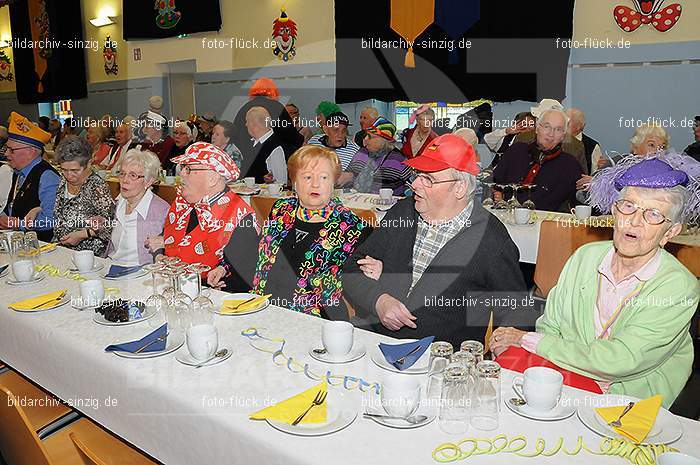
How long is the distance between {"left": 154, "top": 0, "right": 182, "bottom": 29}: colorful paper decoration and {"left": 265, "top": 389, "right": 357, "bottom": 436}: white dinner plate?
10.4 metres

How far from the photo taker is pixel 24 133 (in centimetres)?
440

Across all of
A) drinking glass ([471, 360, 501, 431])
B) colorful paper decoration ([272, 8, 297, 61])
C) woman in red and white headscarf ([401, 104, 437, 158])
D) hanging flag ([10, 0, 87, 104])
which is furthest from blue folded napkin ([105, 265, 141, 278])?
hanging flag ([10, 0, 87, 104])

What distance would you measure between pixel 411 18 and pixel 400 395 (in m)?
6.89

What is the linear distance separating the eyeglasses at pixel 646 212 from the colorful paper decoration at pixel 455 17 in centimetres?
562

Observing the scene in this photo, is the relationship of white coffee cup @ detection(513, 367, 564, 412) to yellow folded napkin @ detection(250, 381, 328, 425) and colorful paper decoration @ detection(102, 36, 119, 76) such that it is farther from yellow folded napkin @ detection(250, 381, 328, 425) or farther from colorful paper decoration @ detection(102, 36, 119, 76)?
colorful paper decoration @ detection(102, 36, 119, 76)

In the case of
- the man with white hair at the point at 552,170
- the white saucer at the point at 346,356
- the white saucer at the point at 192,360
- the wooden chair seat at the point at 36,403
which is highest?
the man with white hair at the point at 552,170

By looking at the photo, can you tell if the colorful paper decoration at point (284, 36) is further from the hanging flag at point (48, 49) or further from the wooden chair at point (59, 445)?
the wooden chair at point (59, 445)

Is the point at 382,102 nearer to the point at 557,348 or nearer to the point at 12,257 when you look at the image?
the point at 12,257

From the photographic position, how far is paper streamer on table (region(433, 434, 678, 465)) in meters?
1.28

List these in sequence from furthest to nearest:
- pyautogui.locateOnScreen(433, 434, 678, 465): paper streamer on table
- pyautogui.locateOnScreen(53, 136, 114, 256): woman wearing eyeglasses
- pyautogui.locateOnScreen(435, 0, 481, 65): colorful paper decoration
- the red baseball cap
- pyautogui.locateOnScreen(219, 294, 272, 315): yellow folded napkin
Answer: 1. pyautogui.locateOnScreen(435, 0, 481, 65): colorful paper decoration
2. pyautogui.locateOnScreen(53, 136, 114, 256): woman wearing eyeglasses
3. the red baseball cap
4. pyautogui.locateOnScreen(219, 294, 272, 315): yellow folded napkin
5. pyautogui.locateOnScreen(433, 434, 678, 465): paper streamer on table

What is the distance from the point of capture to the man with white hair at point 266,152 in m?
6.28

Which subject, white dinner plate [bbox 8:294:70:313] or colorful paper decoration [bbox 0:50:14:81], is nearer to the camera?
white dinner plate [bbox 8:294:70:313]

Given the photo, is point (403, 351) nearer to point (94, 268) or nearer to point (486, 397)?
point (486, 397)

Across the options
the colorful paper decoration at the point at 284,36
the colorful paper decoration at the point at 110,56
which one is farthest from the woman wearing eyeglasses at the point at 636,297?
the colorful paper decoration at the point at 110,56
